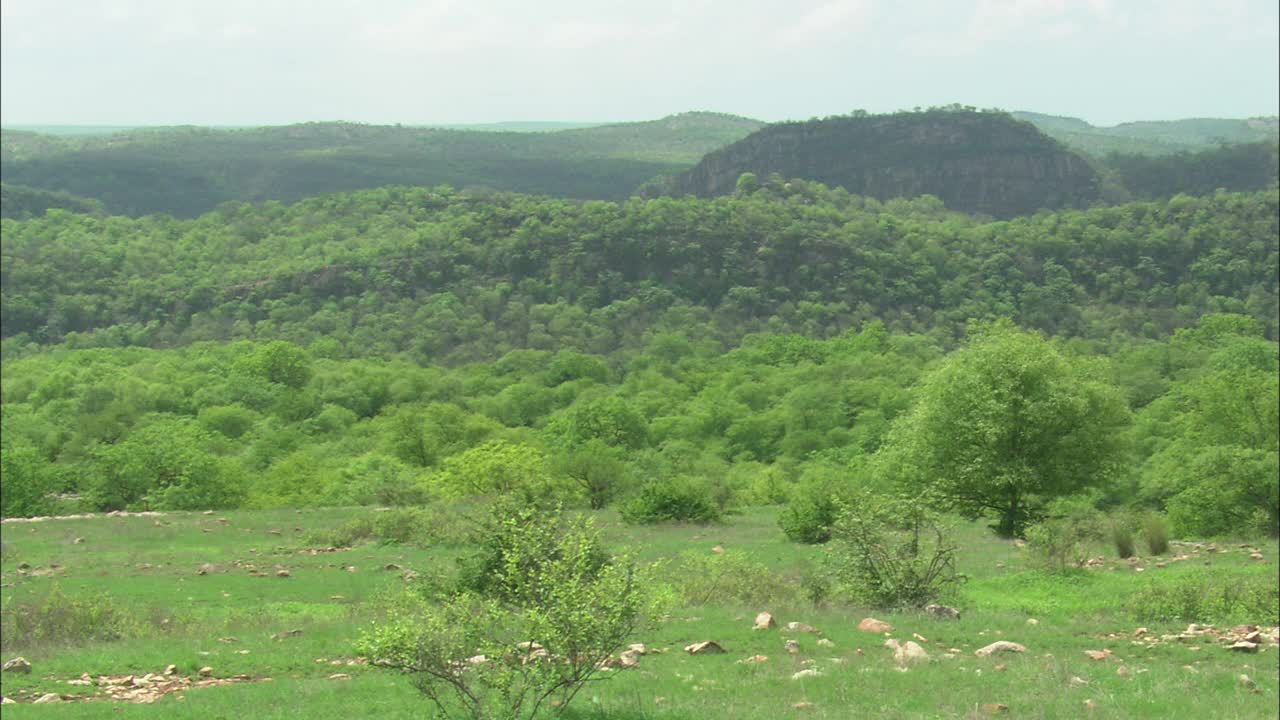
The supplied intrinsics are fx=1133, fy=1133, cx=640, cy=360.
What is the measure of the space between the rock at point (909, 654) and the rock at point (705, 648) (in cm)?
239

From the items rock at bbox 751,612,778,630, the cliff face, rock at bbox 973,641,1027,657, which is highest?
the cliff face

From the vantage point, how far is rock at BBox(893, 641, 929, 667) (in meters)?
14.6

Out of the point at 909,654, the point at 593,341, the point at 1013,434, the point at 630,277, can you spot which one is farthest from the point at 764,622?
the point at 630,277

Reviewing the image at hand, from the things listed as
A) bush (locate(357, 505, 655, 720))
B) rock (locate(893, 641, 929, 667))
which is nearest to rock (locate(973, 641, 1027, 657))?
rock (locate(893, 641, 929, 667))

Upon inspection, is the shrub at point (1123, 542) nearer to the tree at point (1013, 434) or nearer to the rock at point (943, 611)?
the tree at point (1013, 434)

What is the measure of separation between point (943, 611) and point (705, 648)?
4.58m

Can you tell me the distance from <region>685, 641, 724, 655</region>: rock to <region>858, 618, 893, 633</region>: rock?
91.8 inches

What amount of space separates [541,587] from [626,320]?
4170 inches

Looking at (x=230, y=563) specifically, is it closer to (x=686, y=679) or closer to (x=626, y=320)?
(x=686, y=679)

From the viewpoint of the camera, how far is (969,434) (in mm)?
28625

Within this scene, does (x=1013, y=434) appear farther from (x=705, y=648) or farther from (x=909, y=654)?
(x=705, y=648)

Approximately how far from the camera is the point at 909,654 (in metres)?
14.8

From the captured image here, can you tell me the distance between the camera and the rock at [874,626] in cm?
1650

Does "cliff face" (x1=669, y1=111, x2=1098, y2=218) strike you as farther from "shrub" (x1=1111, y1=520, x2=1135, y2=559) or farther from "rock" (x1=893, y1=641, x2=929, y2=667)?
"rock" (x1=893, y1=641, x2=929, y2=667)
